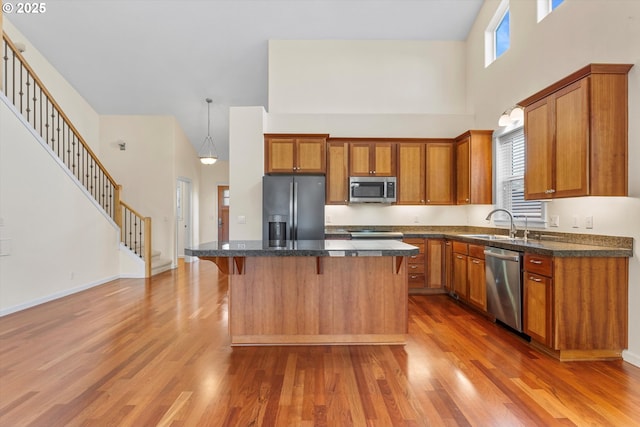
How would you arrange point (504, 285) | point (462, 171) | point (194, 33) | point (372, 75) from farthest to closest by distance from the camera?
point (372, 75), point (194, 33), point (462, 171), point (504, 285)

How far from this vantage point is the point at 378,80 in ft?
19.2

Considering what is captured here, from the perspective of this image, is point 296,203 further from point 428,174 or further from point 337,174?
point 428,174

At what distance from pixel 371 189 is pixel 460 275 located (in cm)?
175

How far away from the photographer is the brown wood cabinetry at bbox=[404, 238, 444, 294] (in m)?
5.10

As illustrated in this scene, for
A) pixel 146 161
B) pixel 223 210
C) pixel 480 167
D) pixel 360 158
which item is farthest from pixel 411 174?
pixel 223 210

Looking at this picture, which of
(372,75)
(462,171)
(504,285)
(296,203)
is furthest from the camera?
(372,75)

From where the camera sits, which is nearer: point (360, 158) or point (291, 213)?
point (291, 213)

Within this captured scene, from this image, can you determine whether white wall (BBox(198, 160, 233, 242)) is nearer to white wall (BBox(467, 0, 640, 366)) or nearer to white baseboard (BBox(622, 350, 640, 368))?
white wall (BBox(467, 0, 640, 366))

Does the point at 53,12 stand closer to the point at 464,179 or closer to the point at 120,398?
the point at 120,398

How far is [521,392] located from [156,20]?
6551 mm

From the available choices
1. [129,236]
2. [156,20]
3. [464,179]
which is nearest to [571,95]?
[464,179]

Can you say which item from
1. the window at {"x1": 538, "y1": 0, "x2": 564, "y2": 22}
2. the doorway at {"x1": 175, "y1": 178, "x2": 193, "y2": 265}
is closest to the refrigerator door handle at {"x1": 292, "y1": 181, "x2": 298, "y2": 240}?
the window at {"x1": 538, "y1": 0, "x2": 564, "y2": 22}

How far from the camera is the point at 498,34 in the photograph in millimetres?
5121

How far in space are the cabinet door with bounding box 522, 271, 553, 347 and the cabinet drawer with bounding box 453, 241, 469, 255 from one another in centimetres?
128
